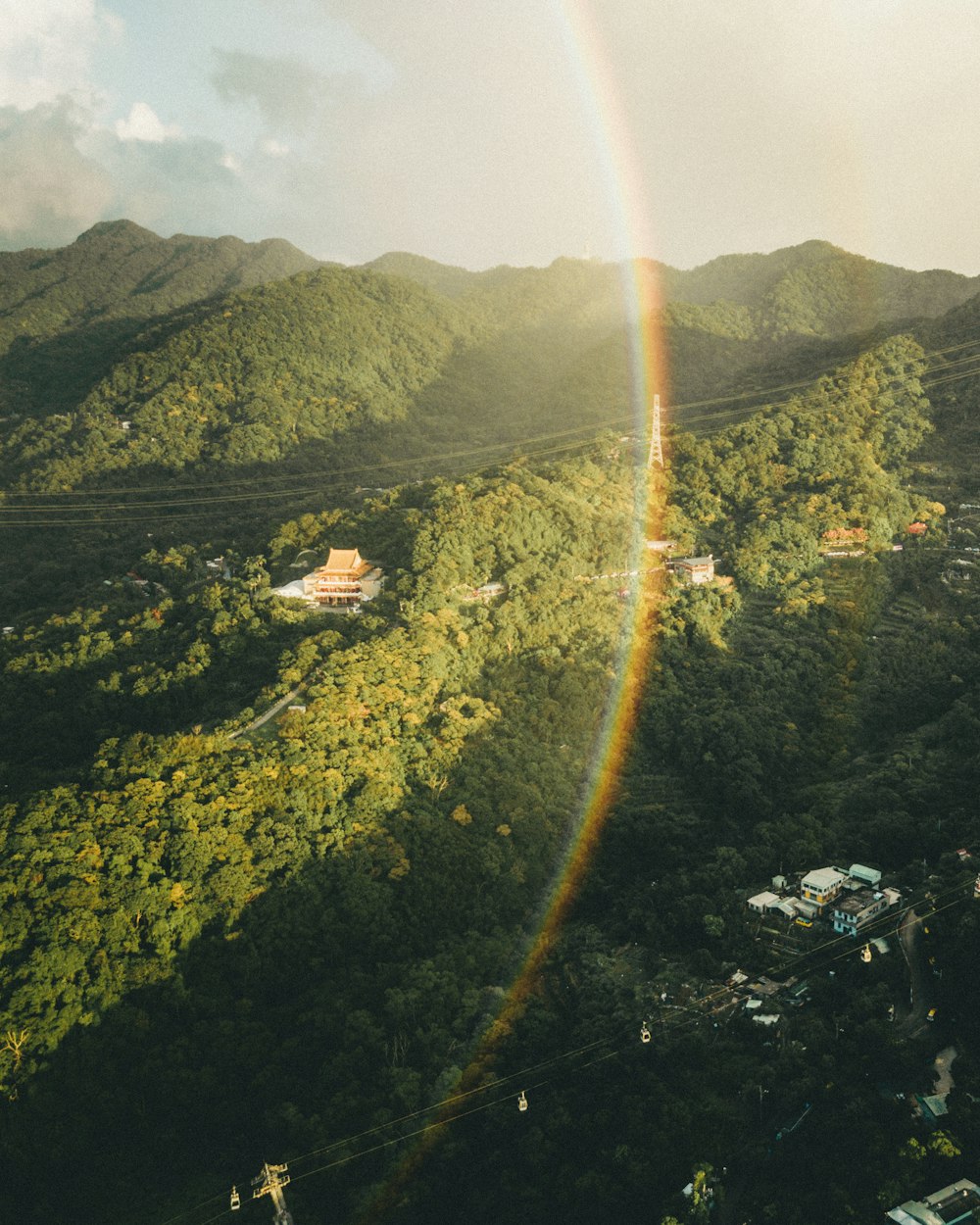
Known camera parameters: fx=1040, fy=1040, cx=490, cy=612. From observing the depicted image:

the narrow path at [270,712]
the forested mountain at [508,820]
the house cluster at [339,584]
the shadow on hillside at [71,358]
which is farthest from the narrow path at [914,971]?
the shadow on hillside at [71,358]

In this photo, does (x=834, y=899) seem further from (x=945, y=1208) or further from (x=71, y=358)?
(x=71, y=358)

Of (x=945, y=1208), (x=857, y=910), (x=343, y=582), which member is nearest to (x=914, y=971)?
(x=857, y=910)

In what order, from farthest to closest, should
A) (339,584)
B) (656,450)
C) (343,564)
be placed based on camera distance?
(656,450) < (343,564) < (339,584)

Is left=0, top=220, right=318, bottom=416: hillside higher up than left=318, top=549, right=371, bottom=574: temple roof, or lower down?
higher up

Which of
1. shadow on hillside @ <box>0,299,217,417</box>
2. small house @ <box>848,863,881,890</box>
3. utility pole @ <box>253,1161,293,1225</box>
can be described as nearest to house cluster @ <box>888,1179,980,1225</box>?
small house @ <box>848,863,881,890</box>

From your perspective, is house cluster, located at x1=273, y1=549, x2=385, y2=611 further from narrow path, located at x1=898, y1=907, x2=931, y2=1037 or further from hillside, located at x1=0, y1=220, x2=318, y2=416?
hillside, located at x1=0, y1=220, x2=318, y2=416
